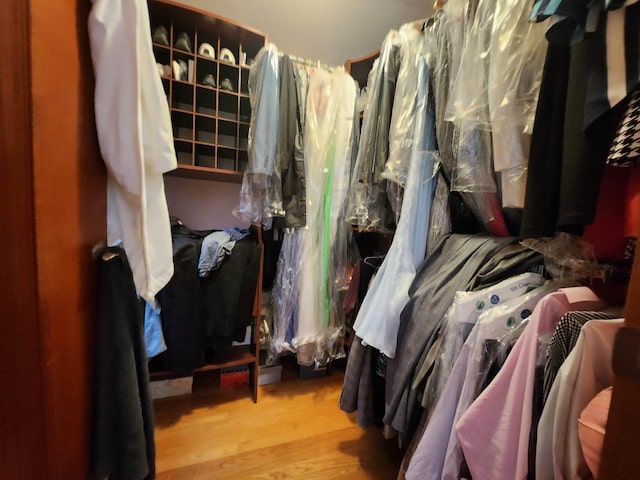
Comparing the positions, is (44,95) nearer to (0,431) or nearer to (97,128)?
(97,128)

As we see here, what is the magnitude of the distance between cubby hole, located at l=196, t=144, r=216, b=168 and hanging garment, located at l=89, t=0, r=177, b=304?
89 cm

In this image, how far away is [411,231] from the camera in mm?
982

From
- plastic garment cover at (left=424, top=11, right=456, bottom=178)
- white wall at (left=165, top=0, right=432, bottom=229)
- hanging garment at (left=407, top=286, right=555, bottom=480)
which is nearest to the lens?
hanging garment at (left=407, top=286, right=555, bottom=480)

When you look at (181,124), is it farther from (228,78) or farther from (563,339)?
(563,339)

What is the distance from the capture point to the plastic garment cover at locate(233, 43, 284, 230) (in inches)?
48.8

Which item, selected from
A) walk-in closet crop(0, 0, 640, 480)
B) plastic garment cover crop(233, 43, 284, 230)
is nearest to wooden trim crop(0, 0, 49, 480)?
walk-in closet crop(0, 0, 640, 480)

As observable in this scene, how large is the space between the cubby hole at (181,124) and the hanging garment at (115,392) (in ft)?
3.44

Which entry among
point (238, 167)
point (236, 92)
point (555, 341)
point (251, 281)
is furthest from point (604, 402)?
point (236, 92)

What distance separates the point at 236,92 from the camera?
141cm

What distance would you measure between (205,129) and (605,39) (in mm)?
1558

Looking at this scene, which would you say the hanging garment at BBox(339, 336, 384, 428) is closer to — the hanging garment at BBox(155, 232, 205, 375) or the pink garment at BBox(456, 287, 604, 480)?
the pink garment at BBox(456, 287, 604, 480)

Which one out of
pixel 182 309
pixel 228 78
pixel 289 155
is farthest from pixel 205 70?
pixel 182 309

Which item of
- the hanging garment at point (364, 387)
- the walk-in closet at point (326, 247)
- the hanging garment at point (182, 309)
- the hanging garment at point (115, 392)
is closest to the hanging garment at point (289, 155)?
the walk-in closet at point (326, 247)

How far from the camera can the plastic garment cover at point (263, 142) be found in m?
1.24
